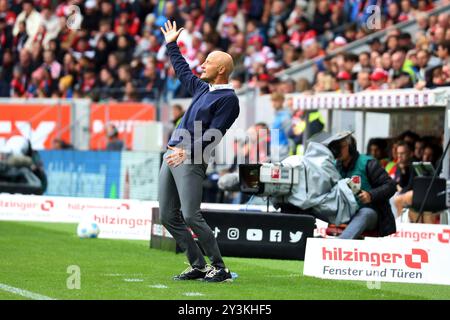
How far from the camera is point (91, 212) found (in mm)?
16141

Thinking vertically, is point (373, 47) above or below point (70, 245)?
above

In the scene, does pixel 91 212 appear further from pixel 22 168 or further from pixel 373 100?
pixel 22 168

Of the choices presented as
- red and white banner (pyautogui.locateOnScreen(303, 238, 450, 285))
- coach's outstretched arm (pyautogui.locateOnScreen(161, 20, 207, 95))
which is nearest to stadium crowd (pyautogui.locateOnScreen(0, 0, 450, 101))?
red and white banner (pyautogui.locateOnScreen(303, 238, 450, 285))

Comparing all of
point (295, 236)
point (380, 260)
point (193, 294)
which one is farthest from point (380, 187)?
point (193, 294)

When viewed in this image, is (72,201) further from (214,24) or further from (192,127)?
(214,24)

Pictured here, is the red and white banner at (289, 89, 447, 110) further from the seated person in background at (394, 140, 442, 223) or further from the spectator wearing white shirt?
the spectator wearing white shirt

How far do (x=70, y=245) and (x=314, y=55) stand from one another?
11298mm

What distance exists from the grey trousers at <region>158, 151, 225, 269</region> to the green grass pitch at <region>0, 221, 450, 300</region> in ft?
1.00

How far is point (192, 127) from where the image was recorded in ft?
33.2

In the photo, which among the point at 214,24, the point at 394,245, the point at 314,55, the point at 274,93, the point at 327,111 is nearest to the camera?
the point at 394,245

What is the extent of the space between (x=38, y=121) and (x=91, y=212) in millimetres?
9975

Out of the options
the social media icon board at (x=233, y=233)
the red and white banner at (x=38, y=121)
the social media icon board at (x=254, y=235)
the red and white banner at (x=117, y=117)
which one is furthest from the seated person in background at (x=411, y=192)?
the red and white banner at (x=38, y=121)

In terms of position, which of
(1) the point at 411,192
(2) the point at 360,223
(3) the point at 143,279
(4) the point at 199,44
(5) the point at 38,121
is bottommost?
(3) the point at 143,279

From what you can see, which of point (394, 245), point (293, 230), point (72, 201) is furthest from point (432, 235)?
point (72, 201)
